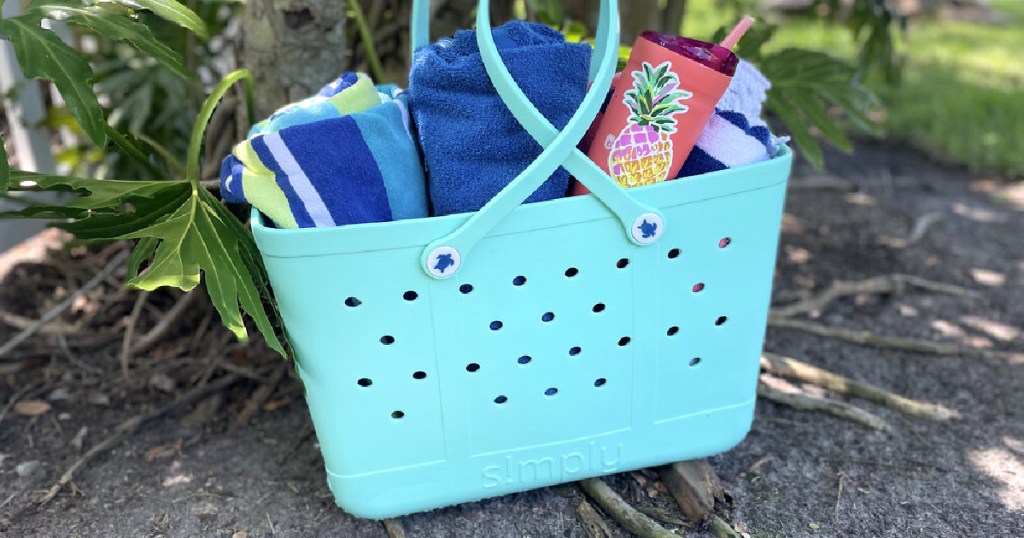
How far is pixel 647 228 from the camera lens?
1188 mm

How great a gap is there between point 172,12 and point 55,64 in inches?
6.8

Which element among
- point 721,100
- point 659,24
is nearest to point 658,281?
point 721,100

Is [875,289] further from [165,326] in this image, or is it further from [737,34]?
[165,326]

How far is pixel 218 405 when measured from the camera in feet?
5.67

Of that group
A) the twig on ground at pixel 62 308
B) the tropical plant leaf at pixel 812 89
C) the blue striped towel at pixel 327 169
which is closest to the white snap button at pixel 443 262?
the blue striped towel at pixel 327 169

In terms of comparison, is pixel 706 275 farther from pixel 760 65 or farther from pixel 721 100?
pixel 760 65

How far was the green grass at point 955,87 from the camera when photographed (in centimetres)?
310

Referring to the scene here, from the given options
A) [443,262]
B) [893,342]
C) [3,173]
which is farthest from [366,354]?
[893,342]

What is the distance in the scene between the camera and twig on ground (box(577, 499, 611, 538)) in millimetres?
1347

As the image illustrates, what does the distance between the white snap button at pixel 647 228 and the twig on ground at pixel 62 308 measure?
1294 mm

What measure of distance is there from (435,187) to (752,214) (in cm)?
47

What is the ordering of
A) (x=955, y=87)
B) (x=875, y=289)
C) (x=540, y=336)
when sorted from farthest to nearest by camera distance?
(x=955, y=87) → (x=875, y=289) → (x=540, y=336)

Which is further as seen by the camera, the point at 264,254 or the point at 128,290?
the point at 128,290

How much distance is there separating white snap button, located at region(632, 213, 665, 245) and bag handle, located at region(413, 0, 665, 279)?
0.06m
